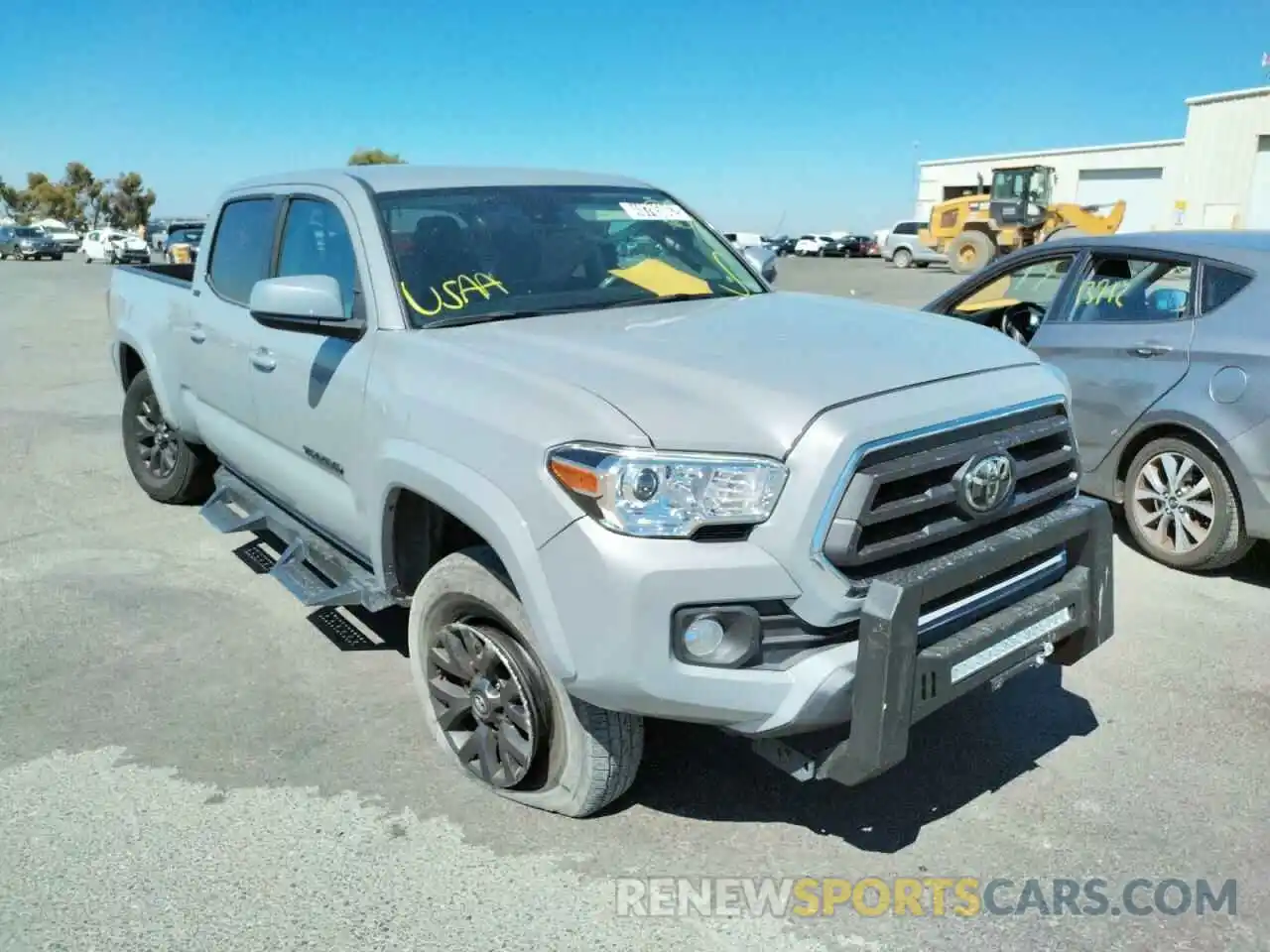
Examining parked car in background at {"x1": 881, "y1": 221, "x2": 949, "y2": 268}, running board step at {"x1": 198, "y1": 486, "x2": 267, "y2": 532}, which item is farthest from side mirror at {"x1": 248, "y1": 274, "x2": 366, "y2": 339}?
parked car in background at {"x1": 881, "y1": 221, "x2": 949, "y2": 268}

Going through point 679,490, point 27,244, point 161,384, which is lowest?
point 161,384

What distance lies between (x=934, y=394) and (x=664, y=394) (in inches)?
28.0

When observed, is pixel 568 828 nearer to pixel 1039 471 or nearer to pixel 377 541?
pixel 377 541

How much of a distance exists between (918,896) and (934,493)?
109 cm

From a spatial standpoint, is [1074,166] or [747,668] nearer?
[747,668]

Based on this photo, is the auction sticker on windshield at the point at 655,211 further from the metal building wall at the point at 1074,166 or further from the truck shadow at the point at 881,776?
the metal building wall at the point at 1074,166

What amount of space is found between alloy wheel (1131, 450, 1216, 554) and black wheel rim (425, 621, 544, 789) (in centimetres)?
366

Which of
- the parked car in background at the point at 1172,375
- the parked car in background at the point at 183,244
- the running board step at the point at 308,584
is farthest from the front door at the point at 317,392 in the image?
the parked car in background at the point at 183,244

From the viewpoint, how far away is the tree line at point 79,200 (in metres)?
89.6

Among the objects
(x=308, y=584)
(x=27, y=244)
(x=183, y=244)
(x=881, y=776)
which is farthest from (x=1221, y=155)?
(x=27, y=244)

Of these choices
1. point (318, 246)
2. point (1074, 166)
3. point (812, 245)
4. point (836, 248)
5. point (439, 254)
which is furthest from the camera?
point (812, 245)

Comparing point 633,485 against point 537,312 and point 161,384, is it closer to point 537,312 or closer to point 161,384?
point 537,312

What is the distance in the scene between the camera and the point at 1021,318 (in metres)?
6.52

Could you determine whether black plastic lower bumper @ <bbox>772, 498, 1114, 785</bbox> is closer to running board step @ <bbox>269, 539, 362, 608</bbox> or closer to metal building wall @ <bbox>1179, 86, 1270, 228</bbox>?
running board step @ <bbox>269, 539, 362, 608</bbox>
